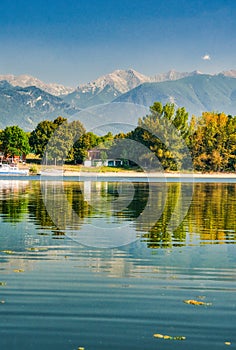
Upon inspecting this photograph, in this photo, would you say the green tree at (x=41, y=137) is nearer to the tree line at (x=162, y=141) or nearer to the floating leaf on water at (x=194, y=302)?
the tree line at (x=162, y=141)

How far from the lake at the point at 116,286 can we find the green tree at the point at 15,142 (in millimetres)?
113837

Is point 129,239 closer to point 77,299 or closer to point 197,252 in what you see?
point 197,252

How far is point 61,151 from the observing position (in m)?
140

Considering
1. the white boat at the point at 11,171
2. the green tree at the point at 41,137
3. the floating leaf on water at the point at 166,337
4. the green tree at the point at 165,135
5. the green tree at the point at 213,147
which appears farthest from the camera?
the green tree at the point at 41,137

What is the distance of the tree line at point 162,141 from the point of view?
135375mm

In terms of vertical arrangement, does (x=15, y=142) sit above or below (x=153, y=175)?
above

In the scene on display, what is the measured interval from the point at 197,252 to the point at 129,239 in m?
4.22

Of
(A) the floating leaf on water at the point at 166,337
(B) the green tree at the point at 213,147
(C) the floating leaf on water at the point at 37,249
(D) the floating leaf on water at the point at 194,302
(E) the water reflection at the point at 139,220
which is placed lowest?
(A) the floating leaf on water at the point at 166,337

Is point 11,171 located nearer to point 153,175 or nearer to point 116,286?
point 153,175

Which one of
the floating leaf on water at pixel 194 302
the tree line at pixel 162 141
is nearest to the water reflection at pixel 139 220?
the floating leaf on water at pixel 194 302

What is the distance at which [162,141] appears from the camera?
134875mm

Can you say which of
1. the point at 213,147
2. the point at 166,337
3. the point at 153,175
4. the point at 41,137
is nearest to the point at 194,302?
the point at 166,337

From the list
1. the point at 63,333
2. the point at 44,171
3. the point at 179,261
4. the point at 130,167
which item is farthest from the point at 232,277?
the point at 130,167

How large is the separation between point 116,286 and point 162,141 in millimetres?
120511
